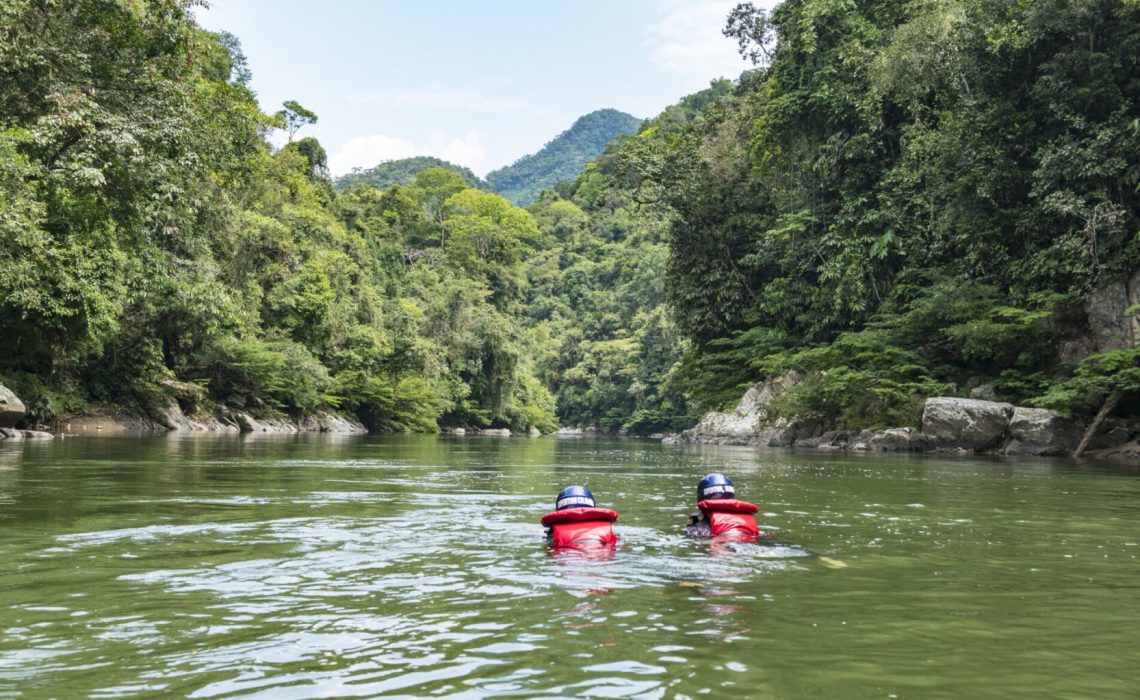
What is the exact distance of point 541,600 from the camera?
490cm

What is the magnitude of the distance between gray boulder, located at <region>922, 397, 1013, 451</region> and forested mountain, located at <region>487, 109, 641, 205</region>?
135m

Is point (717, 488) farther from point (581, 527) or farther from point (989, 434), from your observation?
point (989, 434)

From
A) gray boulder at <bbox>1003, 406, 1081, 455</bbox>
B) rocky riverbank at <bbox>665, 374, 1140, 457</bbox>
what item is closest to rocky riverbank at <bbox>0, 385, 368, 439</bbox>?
rocky riverbank at <bbox>665, 374, 1140, 457</bbox>

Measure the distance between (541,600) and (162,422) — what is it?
31.6 m

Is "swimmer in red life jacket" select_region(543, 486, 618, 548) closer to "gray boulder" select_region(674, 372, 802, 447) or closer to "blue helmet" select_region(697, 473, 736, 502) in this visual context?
"blue helmet" select_region(697, 473, 736, 502)

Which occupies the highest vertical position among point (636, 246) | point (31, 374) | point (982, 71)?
point (636, 246)

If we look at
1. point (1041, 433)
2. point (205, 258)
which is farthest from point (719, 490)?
point (205, 258)

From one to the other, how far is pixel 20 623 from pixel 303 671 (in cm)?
176

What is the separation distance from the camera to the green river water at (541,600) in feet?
11.2

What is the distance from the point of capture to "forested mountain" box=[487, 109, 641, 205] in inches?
6580

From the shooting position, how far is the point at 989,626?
4.40 meters

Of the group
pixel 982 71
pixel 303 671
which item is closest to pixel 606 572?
pixel 303 671

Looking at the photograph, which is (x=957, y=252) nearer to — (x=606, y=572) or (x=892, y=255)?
(x=892, y=255)

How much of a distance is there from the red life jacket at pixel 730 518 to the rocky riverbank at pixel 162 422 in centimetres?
1963
